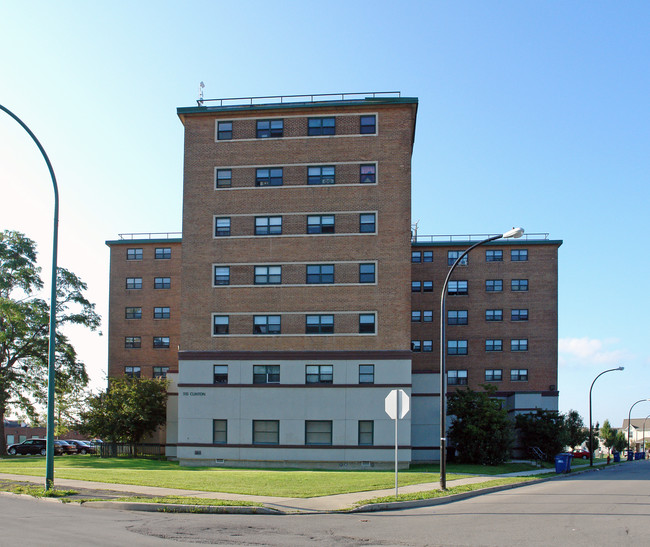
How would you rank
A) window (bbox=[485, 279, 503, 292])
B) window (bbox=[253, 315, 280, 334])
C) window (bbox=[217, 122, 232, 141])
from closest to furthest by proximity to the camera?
window (bbox=[253, 315, 280, 334]), window (bbox=[217, 122, 232, 141]), window (bbox=[485, 279, 503, 292])

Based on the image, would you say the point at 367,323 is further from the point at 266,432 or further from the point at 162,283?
the point at 162,283

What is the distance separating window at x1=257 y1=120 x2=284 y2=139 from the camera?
1661 inches

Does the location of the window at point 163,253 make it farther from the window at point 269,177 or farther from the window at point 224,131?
the window at point 269,177

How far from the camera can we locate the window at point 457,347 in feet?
207

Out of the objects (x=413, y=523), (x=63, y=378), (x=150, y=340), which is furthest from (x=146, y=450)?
(x=413, y=523)

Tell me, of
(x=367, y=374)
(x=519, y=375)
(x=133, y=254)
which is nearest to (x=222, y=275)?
(x=367, y=374)

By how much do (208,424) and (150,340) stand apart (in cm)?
2474

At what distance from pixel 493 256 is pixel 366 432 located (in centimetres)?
2943

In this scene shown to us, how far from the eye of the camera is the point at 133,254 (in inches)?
2530

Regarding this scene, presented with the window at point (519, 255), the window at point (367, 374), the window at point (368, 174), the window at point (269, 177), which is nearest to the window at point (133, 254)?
the window at point (269, 177)

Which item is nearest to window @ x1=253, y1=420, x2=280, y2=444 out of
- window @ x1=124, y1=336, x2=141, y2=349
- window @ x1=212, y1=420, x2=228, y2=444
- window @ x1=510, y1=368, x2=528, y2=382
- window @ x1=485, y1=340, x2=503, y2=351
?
window @ x1=212, y1=420, x2=228, y2=444

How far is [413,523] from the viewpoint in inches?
622

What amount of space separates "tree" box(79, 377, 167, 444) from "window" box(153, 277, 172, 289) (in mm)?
16370

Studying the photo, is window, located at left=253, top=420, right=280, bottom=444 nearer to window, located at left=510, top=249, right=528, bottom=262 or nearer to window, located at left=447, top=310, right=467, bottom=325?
window, located at left=447, top=310, right=467, bottom=325
